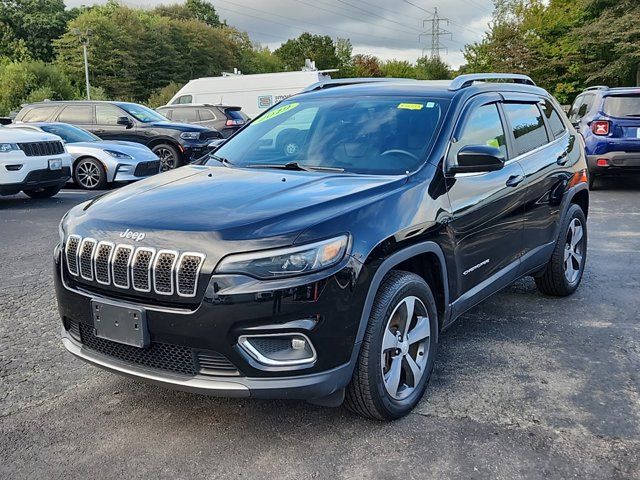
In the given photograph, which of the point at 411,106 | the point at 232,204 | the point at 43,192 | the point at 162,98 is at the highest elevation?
the point at 162,98

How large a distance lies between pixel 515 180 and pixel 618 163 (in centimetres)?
745

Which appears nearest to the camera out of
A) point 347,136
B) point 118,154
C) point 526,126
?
point 347,136

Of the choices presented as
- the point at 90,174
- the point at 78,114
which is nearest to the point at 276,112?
the point at 90,174

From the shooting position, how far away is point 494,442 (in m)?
3.04

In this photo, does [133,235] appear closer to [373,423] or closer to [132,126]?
[373,423]

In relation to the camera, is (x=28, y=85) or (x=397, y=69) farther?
(x=397, y=69)

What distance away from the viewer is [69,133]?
12672mm

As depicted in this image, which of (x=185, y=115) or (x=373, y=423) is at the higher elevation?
(x=185, y=115)

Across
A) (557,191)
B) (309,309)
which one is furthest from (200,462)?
(557,191)

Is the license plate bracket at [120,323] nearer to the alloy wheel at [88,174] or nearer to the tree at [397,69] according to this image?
the alloy wheel at [88,174]

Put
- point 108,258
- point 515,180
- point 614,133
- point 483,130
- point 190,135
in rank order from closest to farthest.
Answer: point 108,258
point 483,130
point 515,180
point 614,133
point 190,135

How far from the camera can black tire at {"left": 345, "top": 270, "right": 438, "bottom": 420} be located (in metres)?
2.98

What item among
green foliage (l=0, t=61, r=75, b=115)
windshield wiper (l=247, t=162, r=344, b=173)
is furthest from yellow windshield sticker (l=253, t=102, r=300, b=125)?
green foliage (l=0, t=61, r=75, b=115)

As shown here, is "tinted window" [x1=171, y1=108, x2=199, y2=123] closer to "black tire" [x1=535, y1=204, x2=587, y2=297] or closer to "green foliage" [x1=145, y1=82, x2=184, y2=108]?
"black tire" [x1=535, y1=204, x2=587, y2=297]
